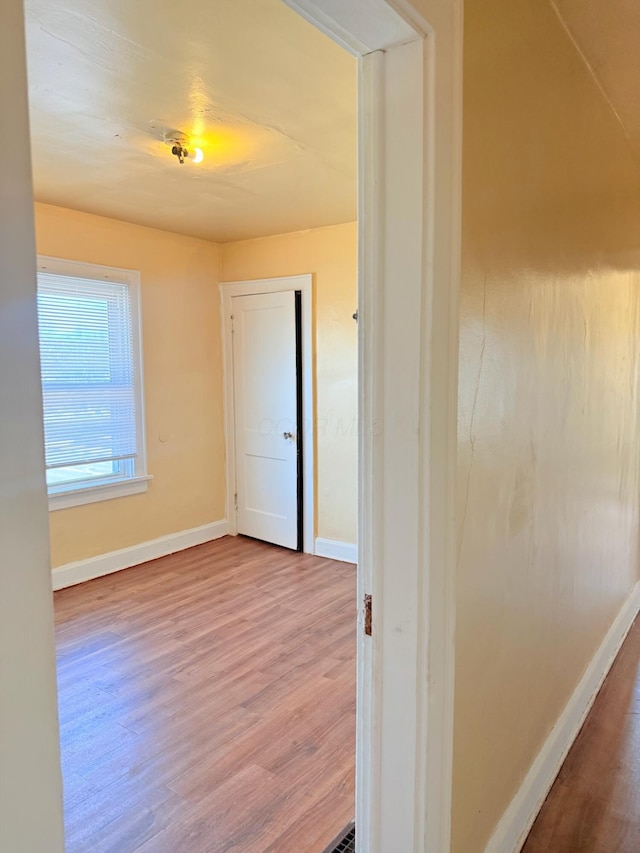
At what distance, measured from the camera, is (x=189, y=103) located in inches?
83.1

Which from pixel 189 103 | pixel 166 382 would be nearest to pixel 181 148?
pixel 189 103

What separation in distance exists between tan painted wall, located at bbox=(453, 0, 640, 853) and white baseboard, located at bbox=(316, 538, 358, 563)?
204 centimetres

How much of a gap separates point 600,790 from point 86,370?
3.55m

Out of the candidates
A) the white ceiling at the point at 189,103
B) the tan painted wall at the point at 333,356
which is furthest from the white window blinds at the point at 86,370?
the tan painted wall at the point at 333,356

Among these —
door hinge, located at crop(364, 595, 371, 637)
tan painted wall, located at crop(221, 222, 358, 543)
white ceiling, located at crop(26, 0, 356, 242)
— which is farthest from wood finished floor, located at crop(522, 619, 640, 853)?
white ceiling, located at crop(26, 0, 356, 242)

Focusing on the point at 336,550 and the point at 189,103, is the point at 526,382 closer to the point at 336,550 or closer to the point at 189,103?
the point at 189,103

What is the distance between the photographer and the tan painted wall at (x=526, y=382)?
1225 mm

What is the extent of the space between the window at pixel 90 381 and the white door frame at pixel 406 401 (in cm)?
298

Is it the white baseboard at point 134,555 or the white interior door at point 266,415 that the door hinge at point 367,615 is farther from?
the white interior door at point 266,415

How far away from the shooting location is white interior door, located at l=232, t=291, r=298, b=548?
174 inches

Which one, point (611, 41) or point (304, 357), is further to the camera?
point (304, 357)

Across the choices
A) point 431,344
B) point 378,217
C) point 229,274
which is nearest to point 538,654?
point 431,344

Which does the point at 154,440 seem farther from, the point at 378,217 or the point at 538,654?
the point at 378,217

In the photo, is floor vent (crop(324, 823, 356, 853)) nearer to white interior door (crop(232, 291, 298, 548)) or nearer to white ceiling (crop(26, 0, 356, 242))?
white ceiling (crop(26, 0, 356, 242))
